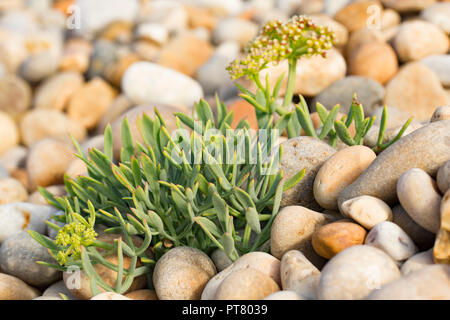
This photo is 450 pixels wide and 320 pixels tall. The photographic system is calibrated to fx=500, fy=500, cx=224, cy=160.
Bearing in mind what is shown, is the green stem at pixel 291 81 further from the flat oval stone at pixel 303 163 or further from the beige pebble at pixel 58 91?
the beige pebble at pixel 58 91

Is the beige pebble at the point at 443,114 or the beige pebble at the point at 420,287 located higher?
the beige pebble at the point at 443,114

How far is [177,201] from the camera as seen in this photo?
211cm

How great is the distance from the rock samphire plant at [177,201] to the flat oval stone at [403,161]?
271mm

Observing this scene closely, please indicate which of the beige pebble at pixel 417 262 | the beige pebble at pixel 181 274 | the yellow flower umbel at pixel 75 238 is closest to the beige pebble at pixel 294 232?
the beige pebble at pixel 181 274

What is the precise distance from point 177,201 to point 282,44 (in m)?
0.93

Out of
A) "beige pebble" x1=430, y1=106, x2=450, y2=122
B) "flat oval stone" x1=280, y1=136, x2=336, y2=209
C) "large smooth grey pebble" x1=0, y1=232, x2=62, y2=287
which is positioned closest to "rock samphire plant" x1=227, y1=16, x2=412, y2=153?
"flat oval stone" x1=280, y1=136, x2=336, y2=209

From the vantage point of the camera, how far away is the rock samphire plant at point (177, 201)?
2.02 m

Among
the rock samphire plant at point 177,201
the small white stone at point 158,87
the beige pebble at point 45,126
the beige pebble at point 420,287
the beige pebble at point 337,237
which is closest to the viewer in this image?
the beige pebble at point 420,287

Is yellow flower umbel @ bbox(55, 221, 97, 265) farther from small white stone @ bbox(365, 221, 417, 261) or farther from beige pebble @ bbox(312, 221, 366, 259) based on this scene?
small white stone @ bbox(365, 221, 417, 261)

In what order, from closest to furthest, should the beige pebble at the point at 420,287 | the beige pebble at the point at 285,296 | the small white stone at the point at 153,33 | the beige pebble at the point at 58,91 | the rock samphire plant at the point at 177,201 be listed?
the beige pebble at the point at 420,287 → the beige pebble at the point at 285,296 → the rock samphire plant at the point at 177,201 → the beige pebble at the point at 58,91 → the small white stone at the point at 153,33

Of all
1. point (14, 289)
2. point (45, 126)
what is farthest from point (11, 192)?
point (45, 126)

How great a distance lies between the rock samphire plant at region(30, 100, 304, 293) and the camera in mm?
2021
